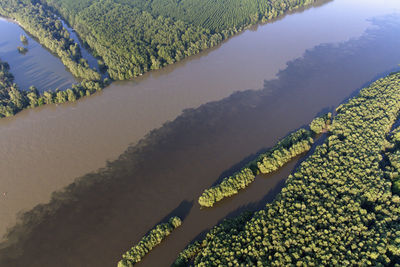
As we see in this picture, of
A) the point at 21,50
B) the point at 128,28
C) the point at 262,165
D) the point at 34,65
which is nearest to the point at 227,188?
the point at 262,165

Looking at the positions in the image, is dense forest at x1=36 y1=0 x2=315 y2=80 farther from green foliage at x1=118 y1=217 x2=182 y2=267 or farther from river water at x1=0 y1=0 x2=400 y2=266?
green foliage at x1=118 y1=217 x2=182 y2=267

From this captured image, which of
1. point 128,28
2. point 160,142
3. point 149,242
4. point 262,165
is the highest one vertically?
point 128,28

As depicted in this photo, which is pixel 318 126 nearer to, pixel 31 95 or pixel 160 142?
pixel 160 142

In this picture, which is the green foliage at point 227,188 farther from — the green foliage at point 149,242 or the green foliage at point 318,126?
the green foliage at point 318,126

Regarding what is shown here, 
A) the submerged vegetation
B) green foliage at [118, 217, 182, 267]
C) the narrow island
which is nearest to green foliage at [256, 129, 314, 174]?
the submerged vegetation

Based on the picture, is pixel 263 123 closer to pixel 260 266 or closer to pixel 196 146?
pixel 196 146

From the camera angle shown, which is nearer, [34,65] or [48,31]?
[34,65]
